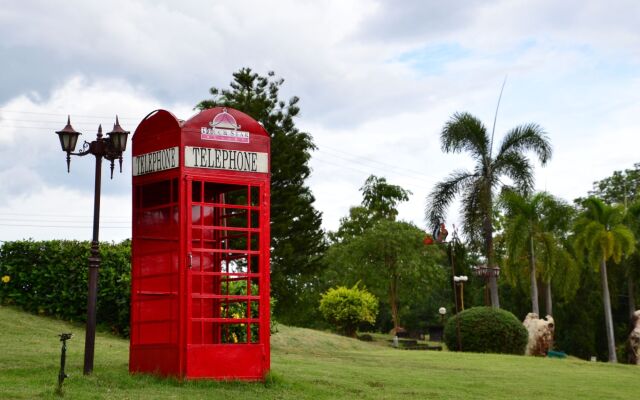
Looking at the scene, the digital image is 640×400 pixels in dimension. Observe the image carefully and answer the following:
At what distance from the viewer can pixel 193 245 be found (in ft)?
42.2

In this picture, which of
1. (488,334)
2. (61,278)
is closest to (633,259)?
(488,334)

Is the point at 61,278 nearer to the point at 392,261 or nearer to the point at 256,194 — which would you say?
the point at 256,194

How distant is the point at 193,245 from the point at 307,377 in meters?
A: 3.02

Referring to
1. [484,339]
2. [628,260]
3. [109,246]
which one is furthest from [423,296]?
[109,246]

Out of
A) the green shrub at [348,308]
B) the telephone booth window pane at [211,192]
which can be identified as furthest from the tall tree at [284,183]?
the telephone booth window pane at [211,192]

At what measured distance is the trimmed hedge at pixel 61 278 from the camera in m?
22.7

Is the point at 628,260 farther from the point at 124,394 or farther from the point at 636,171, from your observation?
the point at 124,394

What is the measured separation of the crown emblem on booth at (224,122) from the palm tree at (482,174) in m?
24.8

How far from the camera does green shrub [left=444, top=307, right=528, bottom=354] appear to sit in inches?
1173

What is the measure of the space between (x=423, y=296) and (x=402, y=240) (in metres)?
5.02

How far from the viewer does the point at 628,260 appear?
54438mm

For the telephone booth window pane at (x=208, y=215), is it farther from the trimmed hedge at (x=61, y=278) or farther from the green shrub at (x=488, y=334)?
the green shrub at (x=488, y=334)

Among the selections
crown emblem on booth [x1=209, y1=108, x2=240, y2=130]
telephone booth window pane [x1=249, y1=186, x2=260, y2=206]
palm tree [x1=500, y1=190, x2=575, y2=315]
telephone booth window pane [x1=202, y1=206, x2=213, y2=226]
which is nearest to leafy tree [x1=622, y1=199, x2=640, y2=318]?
palm tree [x1=500, y1=190, x2=575, y2=315]

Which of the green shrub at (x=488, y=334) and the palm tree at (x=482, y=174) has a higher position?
the palm tree at (x=482, y=174)
